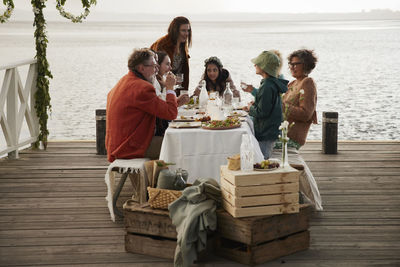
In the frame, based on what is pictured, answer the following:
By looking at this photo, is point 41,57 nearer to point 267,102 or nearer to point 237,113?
point 237,113

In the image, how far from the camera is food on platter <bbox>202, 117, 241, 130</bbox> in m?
4.42

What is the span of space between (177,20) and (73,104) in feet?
28.1

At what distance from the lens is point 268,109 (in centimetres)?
475

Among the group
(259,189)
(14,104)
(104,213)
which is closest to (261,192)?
(259,189)

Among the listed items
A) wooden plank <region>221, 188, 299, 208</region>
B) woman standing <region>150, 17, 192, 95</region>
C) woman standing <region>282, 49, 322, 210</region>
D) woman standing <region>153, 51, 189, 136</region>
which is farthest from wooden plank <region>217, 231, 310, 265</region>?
woman standing <region>150, 17, 192, 95</region>

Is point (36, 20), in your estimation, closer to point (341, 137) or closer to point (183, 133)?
point (183, 133)

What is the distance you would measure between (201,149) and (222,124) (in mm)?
243

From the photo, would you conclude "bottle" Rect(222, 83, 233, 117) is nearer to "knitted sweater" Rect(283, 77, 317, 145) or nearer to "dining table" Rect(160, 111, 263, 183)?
"knitted sweater" Rect(283, 77, 317, 145)

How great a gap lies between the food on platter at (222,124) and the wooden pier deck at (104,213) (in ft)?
2.92

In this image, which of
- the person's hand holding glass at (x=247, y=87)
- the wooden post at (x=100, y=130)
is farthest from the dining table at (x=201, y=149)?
the wooden post at (x=100, y=130)

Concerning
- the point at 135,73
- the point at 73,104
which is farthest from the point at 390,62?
the point at 135,73

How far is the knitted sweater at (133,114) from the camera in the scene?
4.59 metres

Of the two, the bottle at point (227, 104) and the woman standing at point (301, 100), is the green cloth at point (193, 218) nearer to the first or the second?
the bottle at point (227, 104)

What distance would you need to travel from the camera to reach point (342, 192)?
5.29 metres
